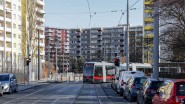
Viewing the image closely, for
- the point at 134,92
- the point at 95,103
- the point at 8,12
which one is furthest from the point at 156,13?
the point at 8,12

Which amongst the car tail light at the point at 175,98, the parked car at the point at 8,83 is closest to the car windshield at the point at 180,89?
the car tail light at the point at 175,98

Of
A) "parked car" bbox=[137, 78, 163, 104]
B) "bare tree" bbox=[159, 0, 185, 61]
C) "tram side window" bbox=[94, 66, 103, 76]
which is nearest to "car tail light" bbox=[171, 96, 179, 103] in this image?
"parked car" bbox=[137, 78, 163, 104]

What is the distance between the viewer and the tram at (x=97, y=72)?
60.4m

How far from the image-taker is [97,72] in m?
60.5

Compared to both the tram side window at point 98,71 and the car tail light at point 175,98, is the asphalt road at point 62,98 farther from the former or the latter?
the tram side window at point 98,71

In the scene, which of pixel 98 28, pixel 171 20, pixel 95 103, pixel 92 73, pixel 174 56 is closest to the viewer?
pixel 95 103

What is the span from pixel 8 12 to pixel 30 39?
3142cm

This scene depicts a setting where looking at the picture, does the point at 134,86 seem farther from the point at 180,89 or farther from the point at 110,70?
the point at 110,70

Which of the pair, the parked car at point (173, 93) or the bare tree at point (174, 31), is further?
the bare tree at point (174, 31)

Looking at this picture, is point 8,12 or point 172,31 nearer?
point 172,31

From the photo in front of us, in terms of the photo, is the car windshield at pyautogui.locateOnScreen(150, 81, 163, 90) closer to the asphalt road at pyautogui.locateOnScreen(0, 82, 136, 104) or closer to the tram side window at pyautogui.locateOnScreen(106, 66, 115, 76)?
the asphalt road at pyautogui.locateOnScreen(0, 82, 136, 104)

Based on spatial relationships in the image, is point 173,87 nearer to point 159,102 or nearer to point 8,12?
point 159,102

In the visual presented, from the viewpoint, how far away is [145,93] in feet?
64.0

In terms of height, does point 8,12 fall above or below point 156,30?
above
